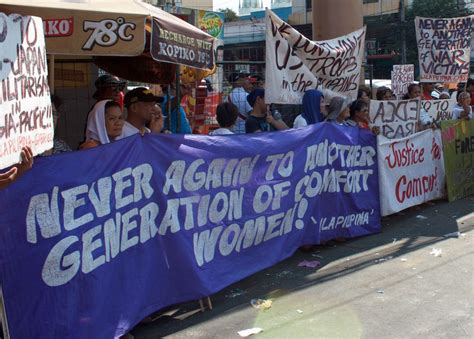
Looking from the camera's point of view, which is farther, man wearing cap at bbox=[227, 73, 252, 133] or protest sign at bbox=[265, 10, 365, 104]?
man wearing cap at bbox=[227, 73, 252, 133]

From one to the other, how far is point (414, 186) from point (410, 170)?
0.92 feet

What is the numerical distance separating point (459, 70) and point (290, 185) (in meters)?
5.54

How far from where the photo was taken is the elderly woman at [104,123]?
16.8 ft

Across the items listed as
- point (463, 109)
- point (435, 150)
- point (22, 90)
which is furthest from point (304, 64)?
point (22, 90)

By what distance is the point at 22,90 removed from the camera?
318 centimetres

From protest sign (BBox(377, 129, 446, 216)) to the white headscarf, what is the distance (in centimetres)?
401

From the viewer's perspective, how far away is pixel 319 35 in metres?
11.5

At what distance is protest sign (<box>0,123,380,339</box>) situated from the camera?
3.67 metres

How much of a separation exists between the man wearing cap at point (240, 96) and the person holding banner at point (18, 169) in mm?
5414

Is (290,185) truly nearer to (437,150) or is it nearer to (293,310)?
(293,310)

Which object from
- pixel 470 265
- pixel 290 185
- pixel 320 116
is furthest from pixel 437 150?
pixel 290 185

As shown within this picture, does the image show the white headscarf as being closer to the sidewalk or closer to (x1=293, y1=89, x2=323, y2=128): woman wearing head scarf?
the sidewalk

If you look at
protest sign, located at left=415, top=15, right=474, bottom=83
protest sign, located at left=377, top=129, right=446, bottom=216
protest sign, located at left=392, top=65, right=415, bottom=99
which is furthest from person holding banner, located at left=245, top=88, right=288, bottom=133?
protest sign, located at left=392, top=65, right=415, bottom=99

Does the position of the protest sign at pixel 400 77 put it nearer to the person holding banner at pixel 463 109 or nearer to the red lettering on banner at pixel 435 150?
the person holding banner at pixel 463 109
